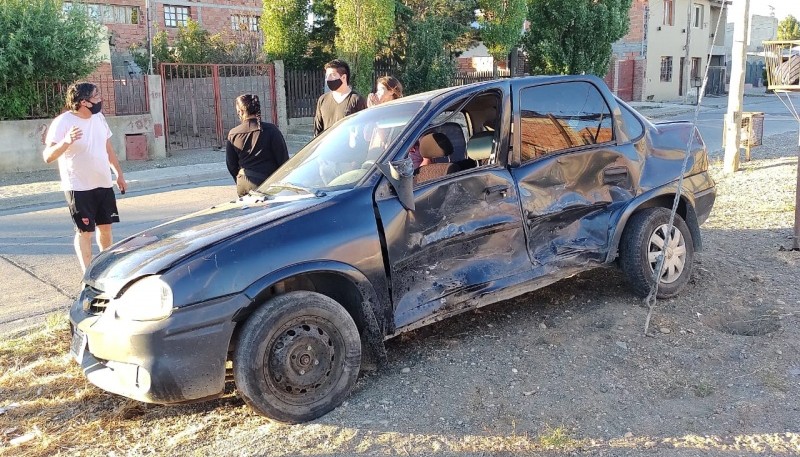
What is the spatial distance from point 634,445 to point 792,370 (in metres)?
1.42

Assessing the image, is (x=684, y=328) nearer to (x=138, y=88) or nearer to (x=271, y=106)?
(x=138, y=88)

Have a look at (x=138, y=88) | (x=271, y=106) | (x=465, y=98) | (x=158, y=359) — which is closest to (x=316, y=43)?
(x=271, y=106)

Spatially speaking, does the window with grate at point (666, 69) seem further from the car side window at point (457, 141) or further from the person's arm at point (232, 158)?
the car side window at point (457, 141)

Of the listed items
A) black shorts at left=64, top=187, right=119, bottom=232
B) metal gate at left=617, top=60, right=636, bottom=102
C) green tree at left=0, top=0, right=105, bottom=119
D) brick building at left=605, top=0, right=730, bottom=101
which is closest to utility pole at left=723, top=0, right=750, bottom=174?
black shorts at left=64, top=187, right=119, bottom=232

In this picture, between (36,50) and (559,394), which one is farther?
(36,50)

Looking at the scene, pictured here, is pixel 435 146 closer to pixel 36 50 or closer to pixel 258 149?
pixel 258 149

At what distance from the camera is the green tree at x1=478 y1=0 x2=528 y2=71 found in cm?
2325

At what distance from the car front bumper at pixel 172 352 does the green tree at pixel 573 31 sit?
23.7m

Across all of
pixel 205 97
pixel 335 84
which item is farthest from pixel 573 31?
pixel 335 84

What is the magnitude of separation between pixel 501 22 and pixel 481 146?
20.1 metres

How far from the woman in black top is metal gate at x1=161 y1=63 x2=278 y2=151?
44.1 feet

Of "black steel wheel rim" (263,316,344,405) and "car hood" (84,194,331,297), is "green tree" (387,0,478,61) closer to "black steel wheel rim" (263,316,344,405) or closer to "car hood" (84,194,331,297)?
"car hood" (84,194,331,297)

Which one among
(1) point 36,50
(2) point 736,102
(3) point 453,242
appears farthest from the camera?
(1) point 36,50

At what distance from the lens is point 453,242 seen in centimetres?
421
